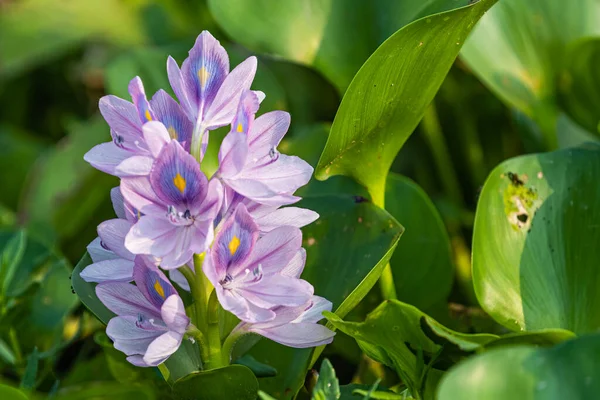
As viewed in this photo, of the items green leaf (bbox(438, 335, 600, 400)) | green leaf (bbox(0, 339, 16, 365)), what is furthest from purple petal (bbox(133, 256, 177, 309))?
green leaf (bbox(0, 339, 16, 365))

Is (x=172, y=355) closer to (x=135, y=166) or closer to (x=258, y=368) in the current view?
(x=258, y=368)

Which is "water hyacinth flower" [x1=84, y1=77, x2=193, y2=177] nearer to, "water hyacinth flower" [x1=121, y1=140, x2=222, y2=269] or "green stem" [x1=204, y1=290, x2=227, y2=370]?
"water hyacinth flower" [x1=121, y1=140, x2=222, y2=269]

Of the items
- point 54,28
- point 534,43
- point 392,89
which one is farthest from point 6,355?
point 54,28

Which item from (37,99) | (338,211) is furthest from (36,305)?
(37,99)

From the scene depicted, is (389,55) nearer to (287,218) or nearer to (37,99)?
(287,218)

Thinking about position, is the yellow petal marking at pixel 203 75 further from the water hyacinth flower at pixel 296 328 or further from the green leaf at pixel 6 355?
the green leaf at pixel 6 355

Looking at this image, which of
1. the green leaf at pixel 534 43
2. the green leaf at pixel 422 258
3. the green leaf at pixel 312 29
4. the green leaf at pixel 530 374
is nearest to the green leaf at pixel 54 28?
the green leaf at pixel 312 29
